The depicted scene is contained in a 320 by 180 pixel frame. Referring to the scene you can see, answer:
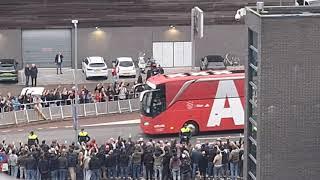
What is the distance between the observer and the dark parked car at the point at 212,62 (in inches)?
1929

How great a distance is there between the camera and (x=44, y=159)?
27297mm

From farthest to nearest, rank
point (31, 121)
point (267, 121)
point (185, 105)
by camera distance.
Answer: point (31, 121), point (185, 105), point (267, 121)

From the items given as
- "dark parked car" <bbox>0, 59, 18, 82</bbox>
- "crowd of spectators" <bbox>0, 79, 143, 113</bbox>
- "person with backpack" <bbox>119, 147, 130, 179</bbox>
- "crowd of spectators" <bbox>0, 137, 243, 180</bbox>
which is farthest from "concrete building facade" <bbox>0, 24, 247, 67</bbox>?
"person with backpack" <bbox>119, 147, 130, 179</bbox>

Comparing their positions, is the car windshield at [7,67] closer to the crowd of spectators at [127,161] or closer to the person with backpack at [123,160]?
the crowd of spectators at [127,161]

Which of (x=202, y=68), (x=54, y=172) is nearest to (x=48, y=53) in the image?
(x=202, y=68)

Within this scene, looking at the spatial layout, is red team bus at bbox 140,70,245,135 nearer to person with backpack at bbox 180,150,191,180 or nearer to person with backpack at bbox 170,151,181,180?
person with backpack at bbox 180,150,191,180

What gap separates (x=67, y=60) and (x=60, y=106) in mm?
12228

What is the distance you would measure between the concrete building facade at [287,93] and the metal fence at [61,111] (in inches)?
723

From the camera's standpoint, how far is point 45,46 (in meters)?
50.3

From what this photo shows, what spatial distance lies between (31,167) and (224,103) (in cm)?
1067

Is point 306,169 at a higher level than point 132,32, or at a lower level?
lower

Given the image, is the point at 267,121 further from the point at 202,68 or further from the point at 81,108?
the point at 202,68

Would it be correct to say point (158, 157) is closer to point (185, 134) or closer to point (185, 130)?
point (185, 134)

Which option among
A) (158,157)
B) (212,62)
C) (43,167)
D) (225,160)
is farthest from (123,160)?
(212,62)
